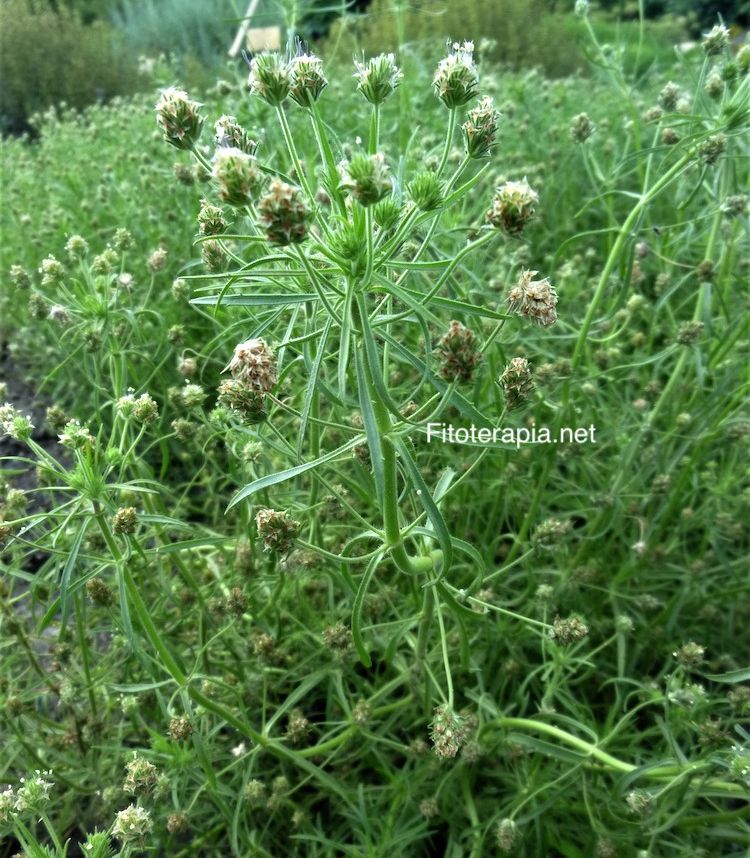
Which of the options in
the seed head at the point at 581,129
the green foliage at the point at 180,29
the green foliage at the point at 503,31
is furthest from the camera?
the green foliage at the point at 180,29

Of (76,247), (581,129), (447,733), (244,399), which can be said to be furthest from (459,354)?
(581,129)

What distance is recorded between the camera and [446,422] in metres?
2.16

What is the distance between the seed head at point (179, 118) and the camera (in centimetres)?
134

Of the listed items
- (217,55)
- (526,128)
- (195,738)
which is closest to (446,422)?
(195,738)

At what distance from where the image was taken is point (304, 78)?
133cm

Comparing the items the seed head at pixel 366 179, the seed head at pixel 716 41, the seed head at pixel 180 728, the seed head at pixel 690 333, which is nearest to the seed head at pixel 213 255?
the seed head at pixel 366 179

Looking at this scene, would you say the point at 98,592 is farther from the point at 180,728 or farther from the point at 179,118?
the point at 179,118

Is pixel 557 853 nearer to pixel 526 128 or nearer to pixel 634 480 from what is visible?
pixel 634 480

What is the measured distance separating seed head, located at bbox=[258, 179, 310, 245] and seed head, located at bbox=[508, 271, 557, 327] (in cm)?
42

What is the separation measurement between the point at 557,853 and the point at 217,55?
25.8ft

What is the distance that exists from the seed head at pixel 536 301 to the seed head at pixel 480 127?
0.26 m

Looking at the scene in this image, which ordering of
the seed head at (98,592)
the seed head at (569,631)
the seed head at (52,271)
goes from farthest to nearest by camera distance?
the seed head at (52,271), the seed head at (98,592), the seed head at (569,631)

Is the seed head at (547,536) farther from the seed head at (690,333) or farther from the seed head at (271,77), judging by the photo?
the seed head at (271,77)

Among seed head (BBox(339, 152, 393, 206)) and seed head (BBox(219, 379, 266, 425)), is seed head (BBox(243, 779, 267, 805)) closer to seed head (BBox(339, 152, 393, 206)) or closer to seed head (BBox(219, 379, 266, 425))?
seed head (BBox(219, 379, 266, 425))
